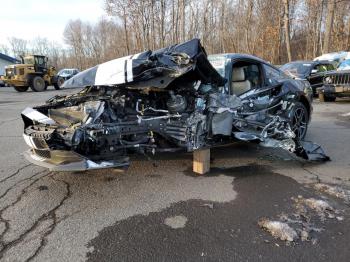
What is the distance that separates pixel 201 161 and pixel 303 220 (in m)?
1.62

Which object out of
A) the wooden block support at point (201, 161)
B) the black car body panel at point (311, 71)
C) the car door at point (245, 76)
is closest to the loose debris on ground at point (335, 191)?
the wooden block support at point (201, 161)

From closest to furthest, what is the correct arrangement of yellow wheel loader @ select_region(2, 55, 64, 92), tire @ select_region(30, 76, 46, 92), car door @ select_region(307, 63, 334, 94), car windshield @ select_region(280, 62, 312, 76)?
1. car door @ select_region(307, 63, 334, 94)
2. car windshield @ select_region(280, 62, 312, 76)
3. yellow wheel loader @ select_region(2, 55, 64, 92)
4. tire @ select_region(30, 76, 46, 92)

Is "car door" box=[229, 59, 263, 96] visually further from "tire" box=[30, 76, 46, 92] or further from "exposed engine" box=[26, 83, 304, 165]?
"tire" box=[30, 76, 46, 92]

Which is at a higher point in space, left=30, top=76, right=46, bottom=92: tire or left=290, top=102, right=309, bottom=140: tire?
left=30, top=76, right=46, bottom=92: tire

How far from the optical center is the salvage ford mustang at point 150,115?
12.2 ft

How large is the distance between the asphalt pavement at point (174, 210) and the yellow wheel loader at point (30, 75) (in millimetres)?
18624

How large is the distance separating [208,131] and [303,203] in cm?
146

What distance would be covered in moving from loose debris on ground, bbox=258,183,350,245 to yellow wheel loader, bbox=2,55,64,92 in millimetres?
20910

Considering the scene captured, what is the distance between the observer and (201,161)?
441 cm

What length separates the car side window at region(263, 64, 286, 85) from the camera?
542cm

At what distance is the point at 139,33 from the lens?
35469 millimetres

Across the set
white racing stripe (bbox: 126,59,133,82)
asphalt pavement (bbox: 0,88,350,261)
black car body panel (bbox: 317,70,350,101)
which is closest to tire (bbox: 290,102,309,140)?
asphalt pavement (bbox: 0,88,350,261)

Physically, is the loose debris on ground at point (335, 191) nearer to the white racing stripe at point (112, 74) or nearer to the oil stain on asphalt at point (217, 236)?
the oil stain on asphalt at point (217, 236)

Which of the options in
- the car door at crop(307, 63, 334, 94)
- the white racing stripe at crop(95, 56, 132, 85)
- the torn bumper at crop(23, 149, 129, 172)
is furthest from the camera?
the car door at crop(307, 63, 334, 94)
